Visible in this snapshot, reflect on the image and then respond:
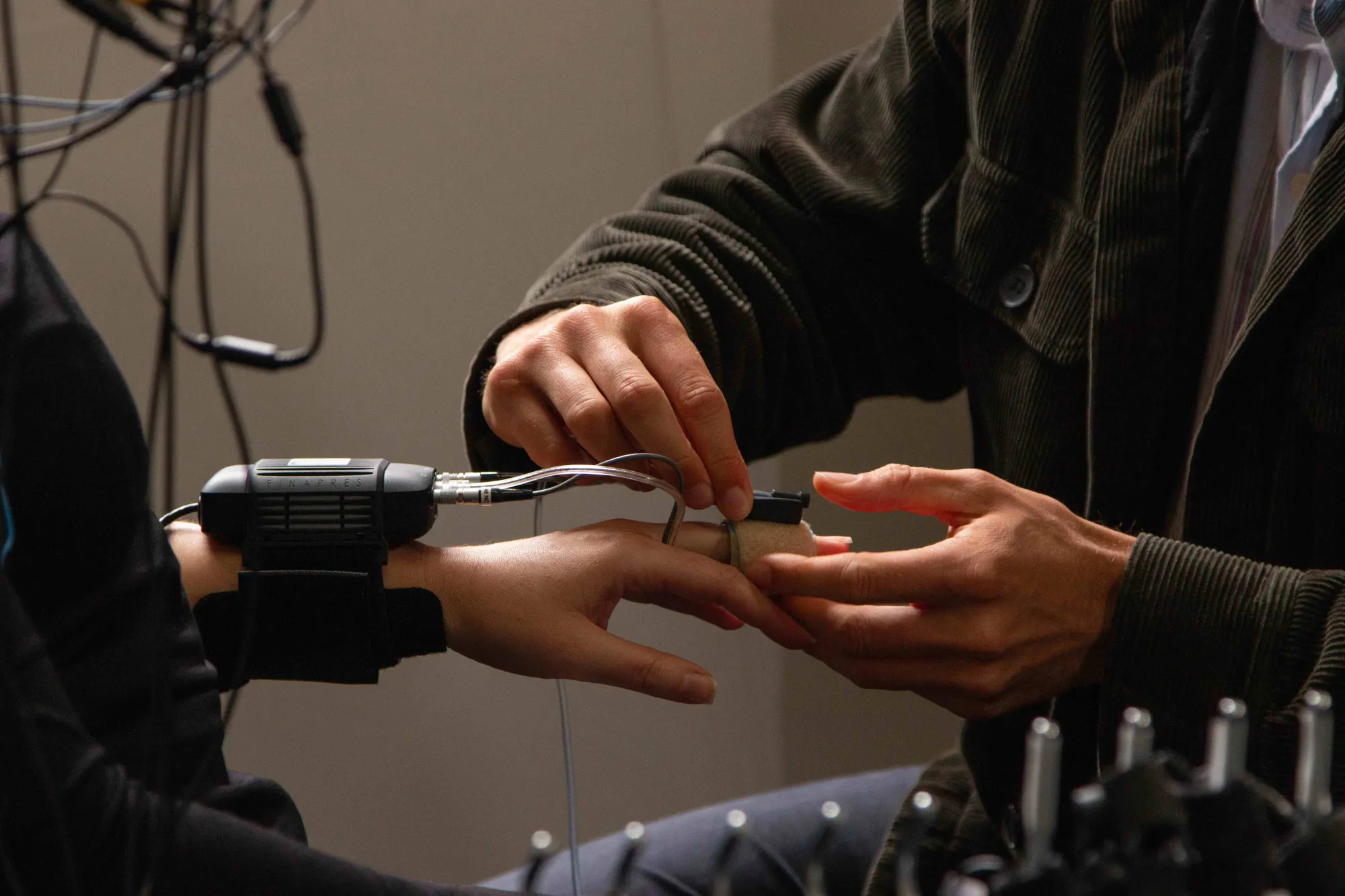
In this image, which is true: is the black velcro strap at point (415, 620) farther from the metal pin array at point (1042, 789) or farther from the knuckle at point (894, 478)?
the metal pin array at point (1042, 789)

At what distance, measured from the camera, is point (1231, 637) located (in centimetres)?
71

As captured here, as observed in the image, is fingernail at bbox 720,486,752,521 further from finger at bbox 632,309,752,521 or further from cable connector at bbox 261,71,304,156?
cable connector at bbox 261,71,304,156

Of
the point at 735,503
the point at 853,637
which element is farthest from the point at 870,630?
the point at 735,503

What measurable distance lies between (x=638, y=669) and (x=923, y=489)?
0.21 metres

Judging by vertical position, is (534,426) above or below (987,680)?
above

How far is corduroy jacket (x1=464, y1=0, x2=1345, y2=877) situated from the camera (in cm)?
74

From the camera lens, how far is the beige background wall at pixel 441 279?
125cm

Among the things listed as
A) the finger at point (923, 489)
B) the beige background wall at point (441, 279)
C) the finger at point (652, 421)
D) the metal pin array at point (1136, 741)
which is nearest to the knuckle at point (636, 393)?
the finger at point (652, 421)

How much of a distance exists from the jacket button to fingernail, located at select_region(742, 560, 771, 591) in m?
0.35

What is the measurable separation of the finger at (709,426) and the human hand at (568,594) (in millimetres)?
47

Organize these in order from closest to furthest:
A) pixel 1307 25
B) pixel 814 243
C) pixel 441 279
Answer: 1. pixel 1307 25
2. pixel 814 243
3. pixel 441 279

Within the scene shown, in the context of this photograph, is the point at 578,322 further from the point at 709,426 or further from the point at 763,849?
the point at 763,849

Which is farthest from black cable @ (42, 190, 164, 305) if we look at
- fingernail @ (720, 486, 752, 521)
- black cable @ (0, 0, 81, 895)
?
fingernail @ (720, 486, 752, 521)

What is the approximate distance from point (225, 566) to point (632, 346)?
1.00ft
